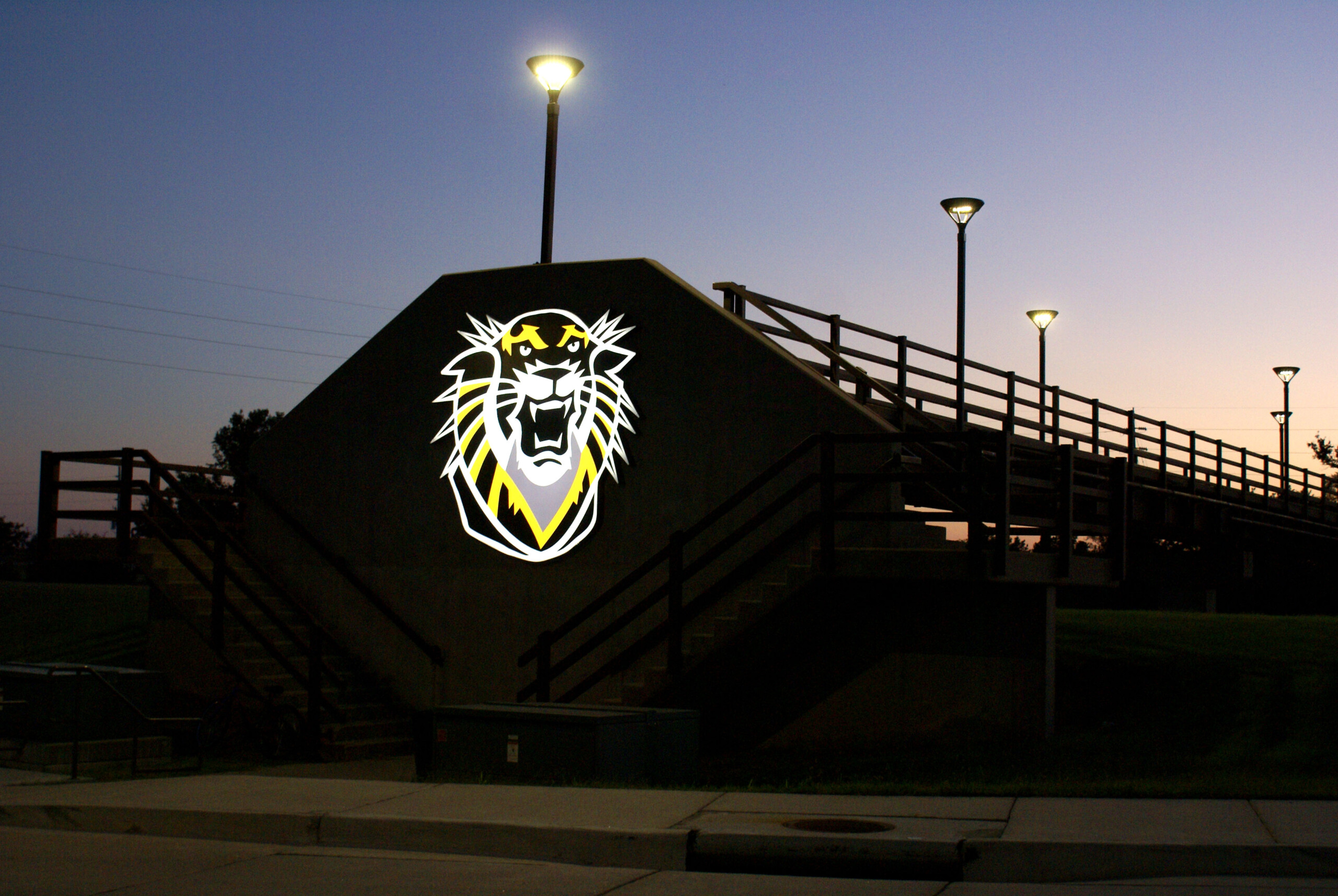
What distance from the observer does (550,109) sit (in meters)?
17.7

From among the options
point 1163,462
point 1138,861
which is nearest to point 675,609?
point 1138,861

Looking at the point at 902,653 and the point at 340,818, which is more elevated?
the point at 902,653

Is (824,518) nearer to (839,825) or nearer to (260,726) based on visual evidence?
(839,825)

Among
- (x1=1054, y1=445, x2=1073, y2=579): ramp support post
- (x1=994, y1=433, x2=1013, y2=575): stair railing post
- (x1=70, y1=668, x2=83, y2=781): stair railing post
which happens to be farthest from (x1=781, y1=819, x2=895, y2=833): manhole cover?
(x1=70, y1=668, x2=83, y2=781): stair railing post

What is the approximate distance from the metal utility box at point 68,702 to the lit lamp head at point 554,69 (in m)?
8.63

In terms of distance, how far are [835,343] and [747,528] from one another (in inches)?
152

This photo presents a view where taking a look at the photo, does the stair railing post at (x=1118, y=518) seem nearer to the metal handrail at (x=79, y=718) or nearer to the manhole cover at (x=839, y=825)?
the manhole cover at (x=839, y=825)

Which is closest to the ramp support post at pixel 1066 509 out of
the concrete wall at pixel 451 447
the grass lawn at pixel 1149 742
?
the grass lawn at pixel 1149 742

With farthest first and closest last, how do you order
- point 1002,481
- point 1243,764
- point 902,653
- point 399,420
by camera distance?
point 399,420
point 902,653
point 1002,481
point 1243,764

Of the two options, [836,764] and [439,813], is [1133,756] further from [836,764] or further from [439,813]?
[439,813]

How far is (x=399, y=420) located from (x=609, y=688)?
505 cm

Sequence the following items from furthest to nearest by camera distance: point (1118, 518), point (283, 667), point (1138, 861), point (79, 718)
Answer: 1. point (283, 667)
2. point (1118, 518)
3. point (79, 718)
4. point (1138, 861)

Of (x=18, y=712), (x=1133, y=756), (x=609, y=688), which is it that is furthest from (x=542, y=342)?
(x=1133, y=756)

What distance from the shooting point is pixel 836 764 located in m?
14.2
